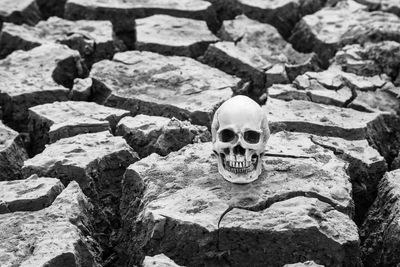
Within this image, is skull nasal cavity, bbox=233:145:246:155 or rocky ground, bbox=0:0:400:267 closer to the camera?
rocky ground, bbox=0:0:400:267

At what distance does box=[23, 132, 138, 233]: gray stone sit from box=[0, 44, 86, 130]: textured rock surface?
71 cm

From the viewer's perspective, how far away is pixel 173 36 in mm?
5441

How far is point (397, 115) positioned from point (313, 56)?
2.82 feet

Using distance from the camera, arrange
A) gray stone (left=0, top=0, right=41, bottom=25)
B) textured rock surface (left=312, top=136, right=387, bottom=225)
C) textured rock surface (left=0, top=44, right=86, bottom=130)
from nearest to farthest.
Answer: textured rock surface (left=312, top=136, right=387, bottom=225) < textured rock surface (left=0, top=44, right=86, bottom=130) < gray stone (left=0, top=0, right=41, bottom=25)

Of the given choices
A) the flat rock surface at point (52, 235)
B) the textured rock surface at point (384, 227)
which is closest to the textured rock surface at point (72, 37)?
the flat rock surface at point (52, 235)

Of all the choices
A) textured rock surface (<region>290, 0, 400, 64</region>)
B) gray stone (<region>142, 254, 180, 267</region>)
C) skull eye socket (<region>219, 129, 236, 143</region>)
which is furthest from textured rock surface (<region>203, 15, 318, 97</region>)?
gray stone (<region>142, 254, 180, 267</region>)

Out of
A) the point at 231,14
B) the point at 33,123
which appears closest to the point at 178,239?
the point at 33,123

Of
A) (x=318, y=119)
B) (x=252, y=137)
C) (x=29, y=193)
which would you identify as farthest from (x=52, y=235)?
(x=318, y=119)

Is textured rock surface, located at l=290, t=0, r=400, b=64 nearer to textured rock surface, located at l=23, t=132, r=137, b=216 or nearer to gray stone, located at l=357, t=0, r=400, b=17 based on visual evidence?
gray stone, located at l=357, t=0, r=400, b=17

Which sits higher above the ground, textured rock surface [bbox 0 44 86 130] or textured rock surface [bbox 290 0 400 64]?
textured rock surface [bbox 0 44 86 130]

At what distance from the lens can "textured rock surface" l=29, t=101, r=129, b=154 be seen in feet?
13.9

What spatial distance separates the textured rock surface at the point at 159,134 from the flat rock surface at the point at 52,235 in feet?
1.82

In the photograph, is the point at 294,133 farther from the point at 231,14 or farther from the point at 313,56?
the point at 231,14

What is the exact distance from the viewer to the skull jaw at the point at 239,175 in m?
3.50
